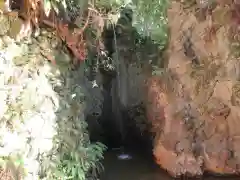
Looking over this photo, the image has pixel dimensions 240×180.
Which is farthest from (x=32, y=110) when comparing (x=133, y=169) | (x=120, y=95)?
(x=120, y=95)

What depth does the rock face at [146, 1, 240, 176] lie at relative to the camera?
2576mm

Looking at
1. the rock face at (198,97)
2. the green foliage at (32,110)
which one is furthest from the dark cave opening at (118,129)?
the green foliage at (32,110)

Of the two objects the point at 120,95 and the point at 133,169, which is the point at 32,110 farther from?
the point at 120,95

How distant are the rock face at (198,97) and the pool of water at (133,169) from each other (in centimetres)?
7

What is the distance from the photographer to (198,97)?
2.66m

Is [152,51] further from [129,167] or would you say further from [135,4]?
[129,167]

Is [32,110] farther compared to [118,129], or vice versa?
[118,129]

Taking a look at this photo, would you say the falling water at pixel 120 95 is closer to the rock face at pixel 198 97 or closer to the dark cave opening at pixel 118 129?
the dark cave opening at pixel 118 129

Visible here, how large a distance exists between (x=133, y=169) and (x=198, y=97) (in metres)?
0.66

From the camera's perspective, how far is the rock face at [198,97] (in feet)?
8.45

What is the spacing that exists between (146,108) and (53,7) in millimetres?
1286

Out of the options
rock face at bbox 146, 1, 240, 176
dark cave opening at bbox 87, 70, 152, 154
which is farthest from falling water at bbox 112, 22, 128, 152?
rock face at bbox 146, 1, 240, 176

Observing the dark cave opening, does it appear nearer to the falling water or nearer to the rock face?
the falling water

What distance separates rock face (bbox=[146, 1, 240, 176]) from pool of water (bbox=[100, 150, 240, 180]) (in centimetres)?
7
